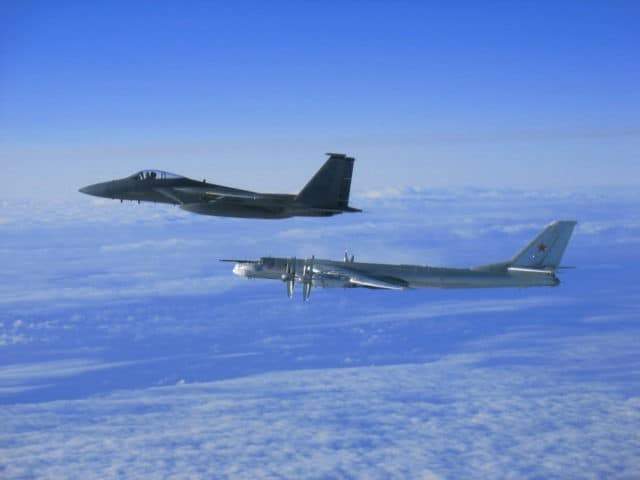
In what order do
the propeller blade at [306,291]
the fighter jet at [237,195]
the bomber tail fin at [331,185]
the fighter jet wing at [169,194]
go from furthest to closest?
the fighter jet wing at [169,194] < the fighter jet at [237,195] < the bomber tail fin at [331,185] < the propeller blade at [306,291]

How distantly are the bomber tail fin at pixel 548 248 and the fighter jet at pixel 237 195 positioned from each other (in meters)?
11.4

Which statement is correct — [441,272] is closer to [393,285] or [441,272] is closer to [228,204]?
[393,285]

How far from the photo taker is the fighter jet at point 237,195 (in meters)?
46.8

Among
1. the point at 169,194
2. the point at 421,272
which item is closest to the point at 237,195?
the point at 169,194

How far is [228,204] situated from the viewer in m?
47.8

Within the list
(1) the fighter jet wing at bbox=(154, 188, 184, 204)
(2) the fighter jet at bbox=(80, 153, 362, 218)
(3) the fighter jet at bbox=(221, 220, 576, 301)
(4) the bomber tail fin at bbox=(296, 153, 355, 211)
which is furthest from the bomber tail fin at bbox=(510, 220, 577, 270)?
(1) the fighter jet wing at bbox=(154, 188, 184, 204)

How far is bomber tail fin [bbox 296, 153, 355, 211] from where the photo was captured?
46562 millimetres

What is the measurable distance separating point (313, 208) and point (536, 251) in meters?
14.4

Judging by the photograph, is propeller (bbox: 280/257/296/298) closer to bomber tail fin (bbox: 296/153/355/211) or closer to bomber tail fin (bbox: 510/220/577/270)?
bomber tail fin (bbox: 296/153/355/211)

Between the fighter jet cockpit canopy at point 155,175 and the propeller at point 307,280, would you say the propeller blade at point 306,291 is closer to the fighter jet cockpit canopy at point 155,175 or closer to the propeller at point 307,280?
the propeller at point 307,280

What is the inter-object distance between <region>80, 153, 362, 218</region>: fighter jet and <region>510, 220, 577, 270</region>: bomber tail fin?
11386mm

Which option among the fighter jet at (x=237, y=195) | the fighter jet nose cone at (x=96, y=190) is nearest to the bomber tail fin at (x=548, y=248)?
the fighter jet at (x=237, y=195)

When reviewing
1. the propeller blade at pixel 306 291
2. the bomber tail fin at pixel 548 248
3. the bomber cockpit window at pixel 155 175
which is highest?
the bomber cockpit window at pixel 155 175

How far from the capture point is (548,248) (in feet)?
152
